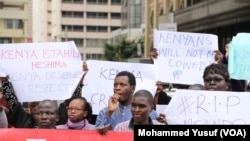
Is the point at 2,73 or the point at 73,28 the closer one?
the point at 2,73

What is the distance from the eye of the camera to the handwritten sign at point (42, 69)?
544cm

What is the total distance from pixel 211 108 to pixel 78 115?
1.02 m

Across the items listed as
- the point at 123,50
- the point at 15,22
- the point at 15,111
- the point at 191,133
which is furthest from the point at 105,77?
the point at 15,22

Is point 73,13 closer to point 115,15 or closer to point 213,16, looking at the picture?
point 115,15

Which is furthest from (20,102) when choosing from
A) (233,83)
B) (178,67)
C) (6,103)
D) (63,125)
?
(233,83)

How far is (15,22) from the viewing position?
6072cm

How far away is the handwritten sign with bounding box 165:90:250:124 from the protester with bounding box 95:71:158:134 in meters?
0.23

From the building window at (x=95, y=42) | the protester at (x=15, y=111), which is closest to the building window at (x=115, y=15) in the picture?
the building window at (x=95, y=42)

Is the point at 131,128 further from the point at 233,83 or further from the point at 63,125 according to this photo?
the point at 233,83

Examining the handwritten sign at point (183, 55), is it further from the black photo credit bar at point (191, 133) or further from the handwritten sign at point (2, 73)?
the black photo credit bar at point (191, 133)

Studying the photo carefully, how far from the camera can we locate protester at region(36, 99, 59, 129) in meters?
4.75

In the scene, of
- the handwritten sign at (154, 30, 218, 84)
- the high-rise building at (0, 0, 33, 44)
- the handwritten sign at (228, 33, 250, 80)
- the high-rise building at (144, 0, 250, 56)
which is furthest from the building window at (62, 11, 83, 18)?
the handwritten sign at (228, 33, 250, 80)

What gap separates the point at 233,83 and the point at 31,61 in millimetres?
1866

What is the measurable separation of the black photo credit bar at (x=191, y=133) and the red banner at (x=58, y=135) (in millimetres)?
552
